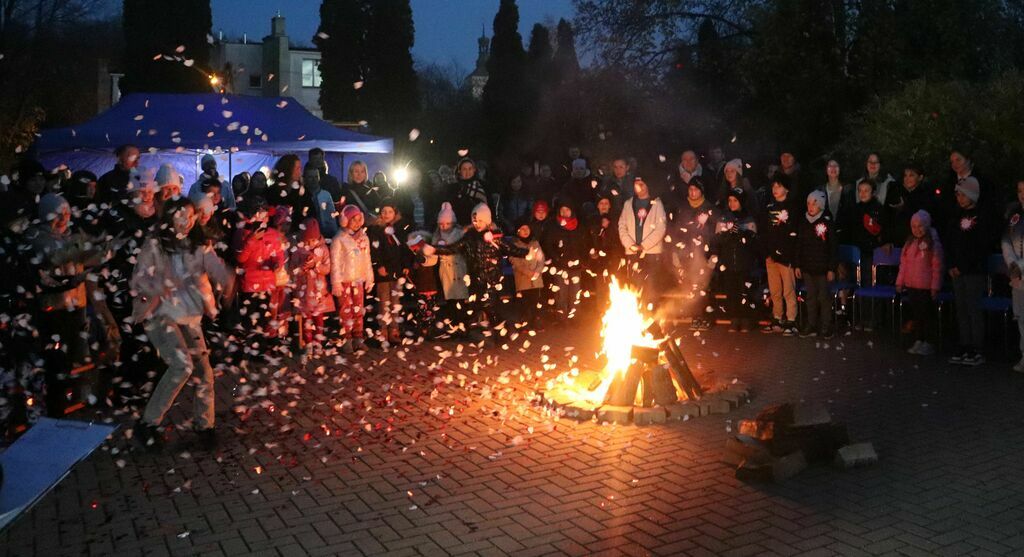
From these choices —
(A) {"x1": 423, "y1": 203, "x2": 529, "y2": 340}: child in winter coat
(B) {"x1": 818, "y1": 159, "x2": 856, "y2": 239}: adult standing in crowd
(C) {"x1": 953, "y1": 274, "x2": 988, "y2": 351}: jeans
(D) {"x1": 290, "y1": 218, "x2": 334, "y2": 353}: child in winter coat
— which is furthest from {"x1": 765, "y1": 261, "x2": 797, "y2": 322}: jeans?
(D) {"x1": 290, "y1": 218, "x2": 334, "y2": 353}: child in winter coat

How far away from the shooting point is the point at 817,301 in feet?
44.4

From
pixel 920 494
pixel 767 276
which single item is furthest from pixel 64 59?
pixel 920 494

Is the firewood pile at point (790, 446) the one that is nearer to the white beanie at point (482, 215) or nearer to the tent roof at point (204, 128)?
the white beanie at point (482, 215)

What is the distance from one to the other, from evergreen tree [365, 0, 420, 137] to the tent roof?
32.3 m

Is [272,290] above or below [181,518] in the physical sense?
above

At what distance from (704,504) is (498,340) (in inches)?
256

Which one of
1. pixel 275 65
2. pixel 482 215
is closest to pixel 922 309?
pixel 482 215

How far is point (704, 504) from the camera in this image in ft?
22.2

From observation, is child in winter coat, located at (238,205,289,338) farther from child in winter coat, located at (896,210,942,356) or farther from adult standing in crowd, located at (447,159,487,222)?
child in winter coat, located at (896,210,942,356)

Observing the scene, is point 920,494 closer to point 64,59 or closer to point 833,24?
point 833,24

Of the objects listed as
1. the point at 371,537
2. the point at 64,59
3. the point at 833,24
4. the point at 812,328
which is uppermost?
the point at 64,59

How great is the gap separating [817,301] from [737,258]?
1237 mm

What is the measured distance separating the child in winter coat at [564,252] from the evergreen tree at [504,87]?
90.2ft

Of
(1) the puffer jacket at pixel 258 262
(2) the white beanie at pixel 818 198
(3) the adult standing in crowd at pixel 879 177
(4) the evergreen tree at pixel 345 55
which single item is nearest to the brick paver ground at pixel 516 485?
(1) the puffer jacket at pixel 258 262
